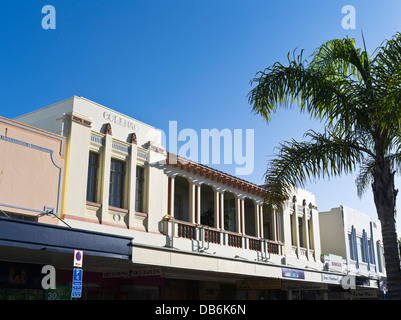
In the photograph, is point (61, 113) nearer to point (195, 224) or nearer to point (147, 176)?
point (147, 176)

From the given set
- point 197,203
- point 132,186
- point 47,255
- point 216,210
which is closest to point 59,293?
point 47,255

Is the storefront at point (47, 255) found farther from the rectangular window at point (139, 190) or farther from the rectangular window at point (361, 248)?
the rectangular window at point (361, 248)

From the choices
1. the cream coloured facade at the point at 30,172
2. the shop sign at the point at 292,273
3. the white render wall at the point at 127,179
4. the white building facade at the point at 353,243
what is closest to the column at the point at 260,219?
the shop sign at the point at 292,273

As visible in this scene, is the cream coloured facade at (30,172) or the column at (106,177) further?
the column at (106,177)

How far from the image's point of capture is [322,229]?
105ft

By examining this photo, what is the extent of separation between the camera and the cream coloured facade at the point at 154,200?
15047 millimetres

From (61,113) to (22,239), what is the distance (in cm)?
519

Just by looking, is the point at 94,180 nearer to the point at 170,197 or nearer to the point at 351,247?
the point at 170,197

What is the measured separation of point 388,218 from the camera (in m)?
10.4

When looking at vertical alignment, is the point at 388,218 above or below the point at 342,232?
below

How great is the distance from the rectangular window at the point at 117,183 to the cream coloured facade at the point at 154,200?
0.03 m

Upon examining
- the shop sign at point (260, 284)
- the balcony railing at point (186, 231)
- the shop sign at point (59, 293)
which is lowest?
the shop sign at point (59, 293)

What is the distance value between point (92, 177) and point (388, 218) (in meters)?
9.41
